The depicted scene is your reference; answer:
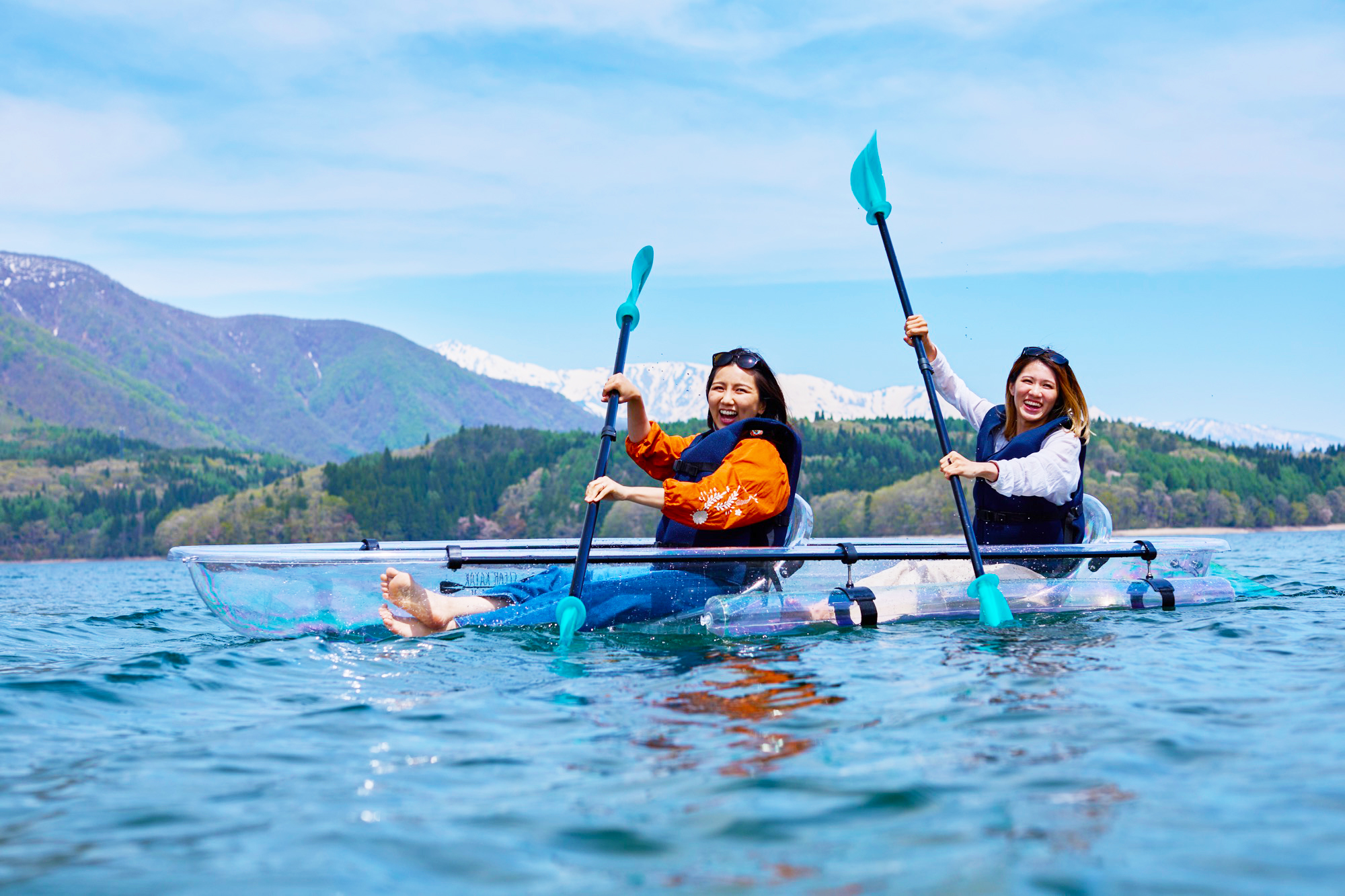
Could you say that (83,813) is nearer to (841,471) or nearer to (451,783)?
(451,783)

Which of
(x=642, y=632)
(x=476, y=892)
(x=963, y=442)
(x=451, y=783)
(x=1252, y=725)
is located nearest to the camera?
(x=476, y=892)

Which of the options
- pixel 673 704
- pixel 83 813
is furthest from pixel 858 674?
pixel 83 813

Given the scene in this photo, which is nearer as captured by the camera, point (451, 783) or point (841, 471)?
point (451, 783)

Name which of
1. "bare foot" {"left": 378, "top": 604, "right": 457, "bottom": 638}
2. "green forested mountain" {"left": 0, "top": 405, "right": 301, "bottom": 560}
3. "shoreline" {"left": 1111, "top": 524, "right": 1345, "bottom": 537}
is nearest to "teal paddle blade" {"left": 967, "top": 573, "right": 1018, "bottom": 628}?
"bare foot" {"left": 378, "top": 604, "right": 457, "bottom": 638}

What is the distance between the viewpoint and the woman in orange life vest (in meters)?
7.34

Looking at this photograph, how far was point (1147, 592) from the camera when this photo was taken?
8445 mm

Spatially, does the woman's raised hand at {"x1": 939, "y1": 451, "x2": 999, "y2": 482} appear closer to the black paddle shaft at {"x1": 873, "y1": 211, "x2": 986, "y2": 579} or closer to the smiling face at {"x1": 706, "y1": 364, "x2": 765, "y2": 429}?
the black paddle shaft at {"x1": 873, "y1": 211, "x2": 986, "y2": 579}

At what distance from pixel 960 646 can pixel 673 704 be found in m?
2.35

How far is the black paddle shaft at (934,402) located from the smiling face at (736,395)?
136cm

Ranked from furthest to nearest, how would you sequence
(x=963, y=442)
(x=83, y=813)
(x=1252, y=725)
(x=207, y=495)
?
(x=207, y=495) → (x=963, y=442) → (x=1252, y=725) → (x=83, y=813)

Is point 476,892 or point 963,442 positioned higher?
point 963,442

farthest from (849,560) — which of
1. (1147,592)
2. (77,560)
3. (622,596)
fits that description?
(77,560)

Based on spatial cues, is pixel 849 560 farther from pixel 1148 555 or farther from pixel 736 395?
pixel 1148 555

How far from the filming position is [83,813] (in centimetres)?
359
